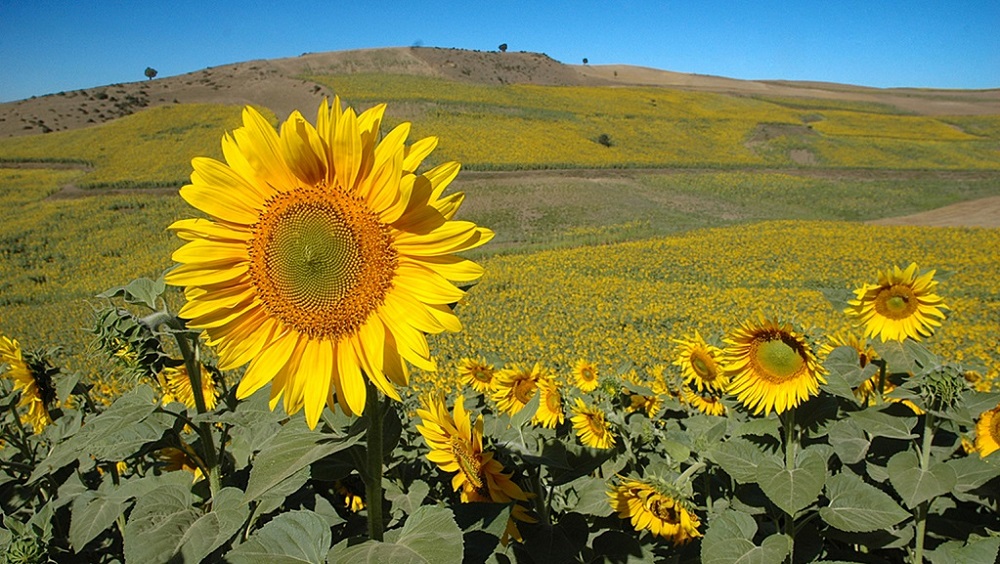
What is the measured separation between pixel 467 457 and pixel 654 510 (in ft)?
2.48

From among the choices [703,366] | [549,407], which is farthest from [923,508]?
[549,407]

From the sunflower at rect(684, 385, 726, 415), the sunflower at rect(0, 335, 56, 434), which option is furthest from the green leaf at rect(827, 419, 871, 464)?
the sunflower at rect(0, 335, 56, 434)

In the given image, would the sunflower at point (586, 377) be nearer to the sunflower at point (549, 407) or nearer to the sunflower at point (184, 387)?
the sunflower at point (549, 407)

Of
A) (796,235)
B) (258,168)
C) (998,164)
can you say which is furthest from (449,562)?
(998,164)

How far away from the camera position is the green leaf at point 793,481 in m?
1.67

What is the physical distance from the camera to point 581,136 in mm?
46375

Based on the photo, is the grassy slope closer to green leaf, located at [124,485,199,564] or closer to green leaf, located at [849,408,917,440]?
green leaf, located at [124,485,199,564]

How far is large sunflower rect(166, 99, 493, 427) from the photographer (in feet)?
3.63

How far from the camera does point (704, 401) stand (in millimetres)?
3453

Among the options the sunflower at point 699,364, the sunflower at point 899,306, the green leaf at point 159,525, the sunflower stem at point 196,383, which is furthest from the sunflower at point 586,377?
the green leaf at point 159,525

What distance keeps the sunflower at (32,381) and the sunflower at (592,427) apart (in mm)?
2206

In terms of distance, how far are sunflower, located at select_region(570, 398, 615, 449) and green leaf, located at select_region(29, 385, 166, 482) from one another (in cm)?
156

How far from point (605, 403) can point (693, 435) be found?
0.39 meters

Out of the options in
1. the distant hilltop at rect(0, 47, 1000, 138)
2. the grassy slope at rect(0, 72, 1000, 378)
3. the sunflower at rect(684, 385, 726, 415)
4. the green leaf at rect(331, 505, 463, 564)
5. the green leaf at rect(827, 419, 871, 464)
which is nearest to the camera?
the green leaf at rect(331, 505, 463, 564)
